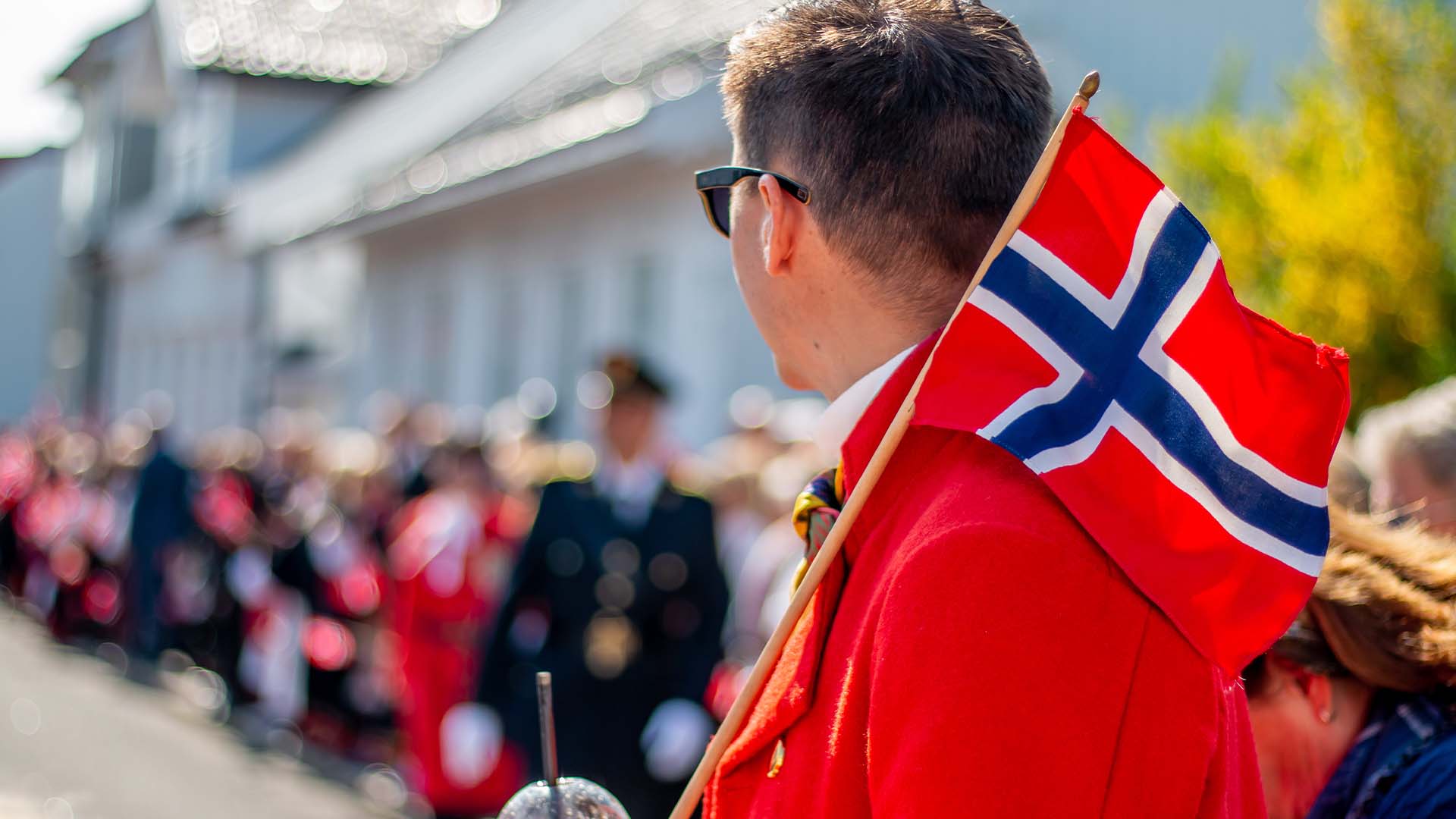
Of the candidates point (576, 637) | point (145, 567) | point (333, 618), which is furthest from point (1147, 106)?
point (145, 567)

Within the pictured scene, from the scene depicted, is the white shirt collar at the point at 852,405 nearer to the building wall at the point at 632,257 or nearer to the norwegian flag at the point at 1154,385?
the norwegian flag at the point at 1154,385

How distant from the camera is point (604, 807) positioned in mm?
1801

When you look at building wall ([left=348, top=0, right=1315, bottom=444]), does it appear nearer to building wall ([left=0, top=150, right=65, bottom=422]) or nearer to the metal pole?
the metal pole

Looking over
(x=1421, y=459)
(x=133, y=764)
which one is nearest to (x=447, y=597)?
(x=133, y=764)

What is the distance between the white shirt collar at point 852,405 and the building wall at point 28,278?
37485mm

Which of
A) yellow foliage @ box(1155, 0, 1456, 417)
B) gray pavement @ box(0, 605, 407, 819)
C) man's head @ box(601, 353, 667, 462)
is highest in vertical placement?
yellow foliage @ box(1155, 0, 1456, 417)

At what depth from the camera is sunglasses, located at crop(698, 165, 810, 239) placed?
1.66 meters

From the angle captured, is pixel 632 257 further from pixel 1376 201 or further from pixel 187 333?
pixel 187 333

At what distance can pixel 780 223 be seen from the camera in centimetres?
169

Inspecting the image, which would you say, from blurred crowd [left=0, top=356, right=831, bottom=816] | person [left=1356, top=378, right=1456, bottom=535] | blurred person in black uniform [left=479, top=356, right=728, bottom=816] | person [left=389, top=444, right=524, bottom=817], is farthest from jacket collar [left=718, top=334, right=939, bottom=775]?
person [left=389, top=444, right=524, bottom=817]

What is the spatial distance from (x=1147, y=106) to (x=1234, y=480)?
743cm

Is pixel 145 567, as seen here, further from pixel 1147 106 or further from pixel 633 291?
pixel 1147 106

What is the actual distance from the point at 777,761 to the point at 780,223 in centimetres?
59

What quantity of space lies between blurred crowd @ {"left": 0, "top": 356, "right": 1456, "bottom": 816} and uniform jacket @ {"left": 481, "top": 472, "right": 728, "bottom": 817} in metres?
0.01
